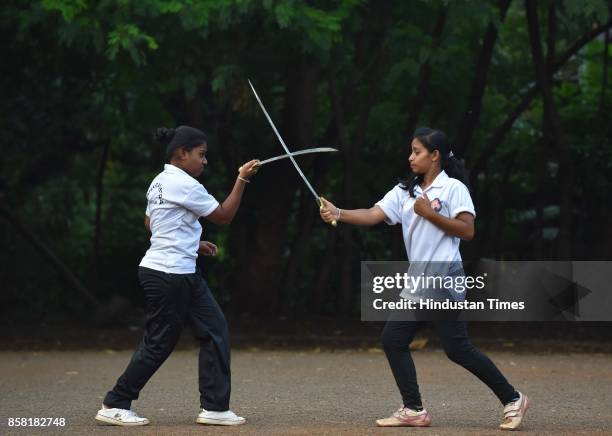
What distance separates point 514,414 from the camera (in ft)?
21.7

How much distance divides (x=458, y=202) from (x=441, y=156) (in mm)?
289

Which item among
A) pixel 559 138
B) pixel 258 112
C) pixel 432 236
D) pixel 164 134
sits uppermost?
pixel 258 112

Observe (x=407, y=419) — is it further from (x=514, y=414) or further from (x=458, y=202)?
(x=458, y=202)

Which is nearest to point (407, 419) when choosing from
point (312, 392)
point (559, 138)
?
point (312, 392)

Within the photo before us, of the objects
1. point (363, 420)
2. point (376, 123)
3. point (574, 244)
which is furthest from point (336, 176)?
point (363, 420)

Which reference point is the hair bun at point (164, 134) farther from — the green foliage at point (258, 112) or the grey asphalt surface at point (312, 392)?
the green foliage at point (258, 112)

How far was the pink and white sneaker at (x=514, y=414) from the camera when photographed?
21.7 ft

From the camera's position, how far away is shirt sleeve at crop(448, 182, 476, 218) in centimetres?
663

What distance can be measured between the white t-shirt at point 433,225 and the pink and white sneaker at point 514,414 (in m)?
0.84

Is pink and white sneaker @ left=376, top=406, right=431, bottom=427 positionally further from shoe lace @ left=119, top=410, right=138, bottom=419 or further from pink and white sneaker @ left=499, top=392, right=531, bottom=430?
shoe lace @ left=119, top=410, right=138, bottom=419

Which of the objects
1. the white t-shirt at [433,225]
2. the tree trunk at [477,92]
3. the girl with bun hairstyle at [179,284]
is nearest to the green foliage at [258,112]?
the tree trunk at [477,92]

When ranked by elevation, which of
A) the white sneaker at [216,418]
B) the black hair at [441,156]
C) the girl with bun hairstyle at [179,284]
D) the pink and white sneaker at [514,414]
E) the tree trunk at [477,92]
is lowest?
the white sneaker at [216,418]

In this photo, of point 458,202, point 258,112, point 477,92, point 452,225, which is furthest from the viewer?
point 477,92

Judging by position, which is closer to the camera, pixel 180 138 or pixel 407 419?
pixel 407 419
